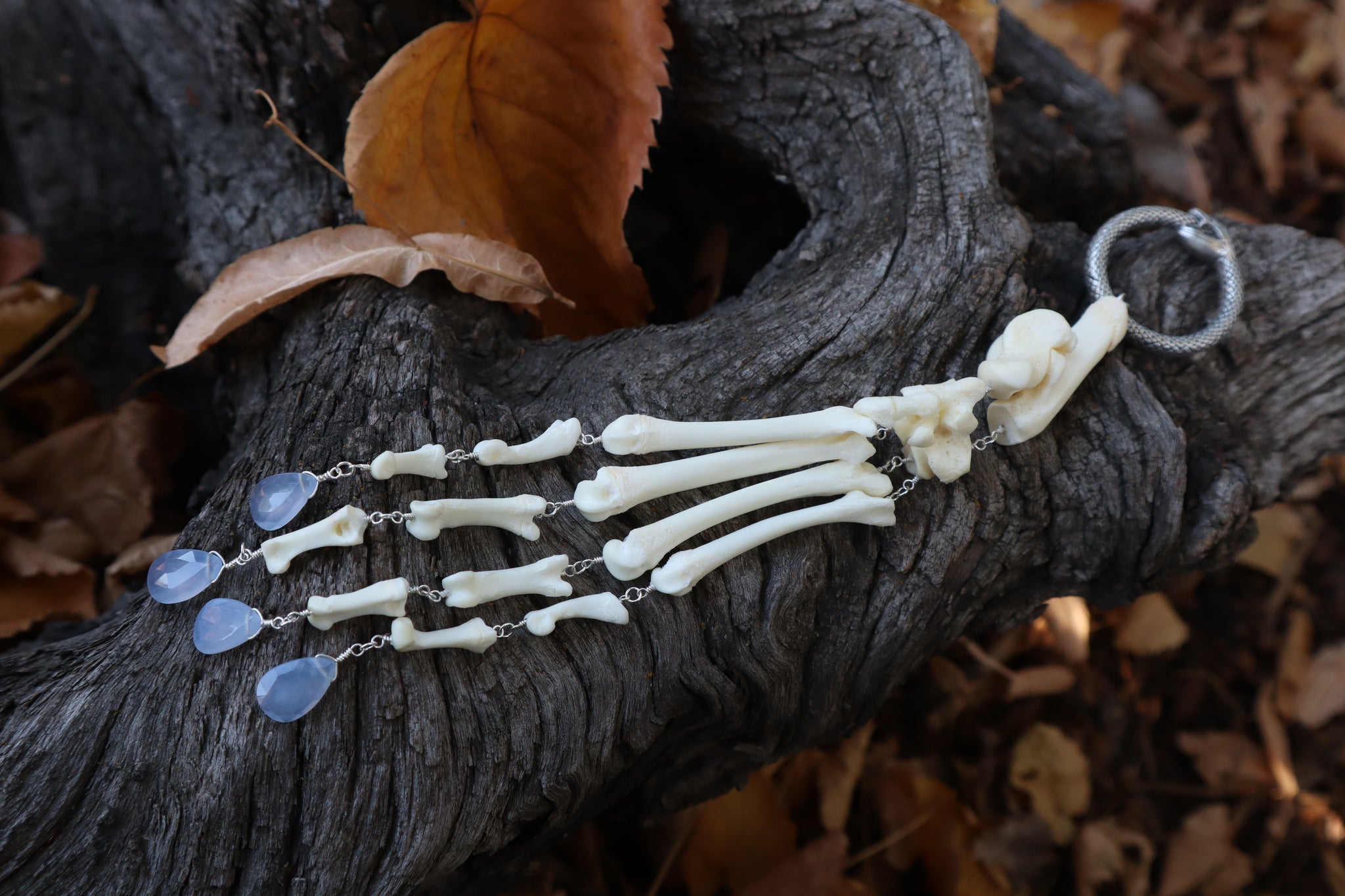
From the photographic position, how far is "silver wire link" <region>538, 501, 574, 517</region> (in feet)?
4.29

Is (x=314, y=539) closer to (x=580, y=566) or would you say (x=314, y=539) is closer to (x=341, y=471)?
(x=341, y=471)

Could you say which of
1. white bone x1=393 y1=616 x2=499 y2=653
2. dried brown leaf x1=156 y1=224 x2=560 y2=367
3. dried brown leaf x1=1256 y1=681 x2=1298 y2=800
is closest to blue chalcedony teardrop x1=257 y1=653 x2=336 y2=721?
white bone x1=393 y1=616 x2=499 y2=653

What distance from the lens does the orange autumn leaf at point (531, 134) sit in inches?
58.1

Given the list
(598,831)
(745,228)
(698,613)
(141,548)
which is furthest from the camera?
(745,228)

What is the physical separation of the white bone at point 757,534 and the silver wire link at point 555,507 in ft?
0.54

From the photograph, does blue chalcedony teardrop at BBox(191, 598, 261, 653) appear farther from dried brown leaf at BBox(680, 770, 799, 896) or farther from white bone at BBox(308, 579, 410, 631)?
dried brown leaf at BBox(680, 770, 799, 896)

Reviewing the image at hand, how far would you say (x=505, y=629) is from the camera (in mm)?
1222

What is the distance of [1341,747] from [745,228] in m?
2.04

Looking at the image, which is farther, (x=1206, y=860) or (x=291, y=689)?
(x=1206, y=860)

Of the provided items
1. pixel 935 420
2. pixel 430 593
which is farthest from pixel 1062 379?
pixel 430 593

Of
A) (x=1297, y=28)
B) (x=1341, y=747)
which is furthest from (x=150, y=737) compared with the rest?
(x=1297, y=28)

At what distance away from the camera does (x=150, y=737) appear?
108cm

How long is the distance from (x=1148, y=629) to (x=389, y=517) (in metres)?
1.99

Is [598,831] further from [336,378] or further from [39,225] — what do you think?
[39,225]
